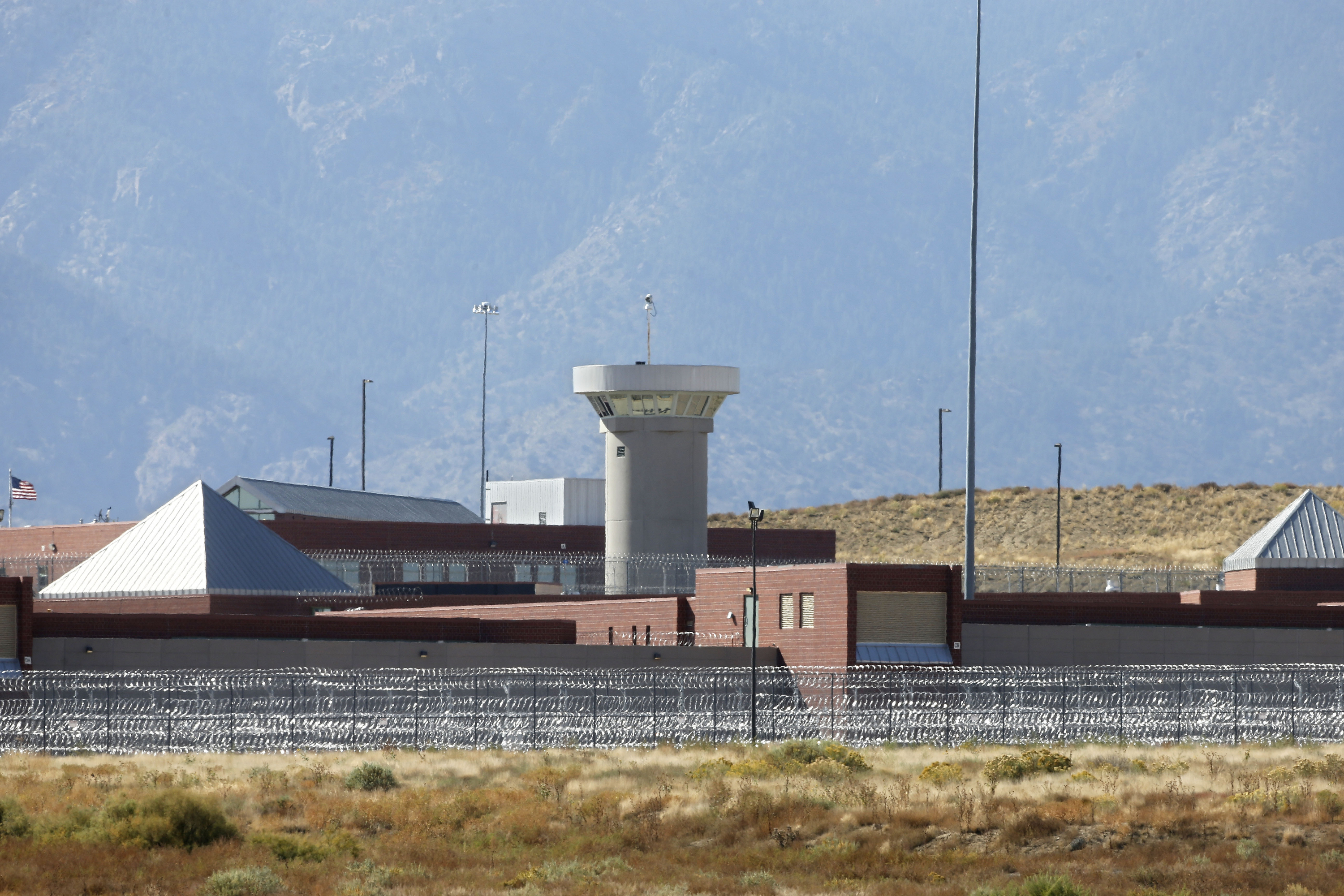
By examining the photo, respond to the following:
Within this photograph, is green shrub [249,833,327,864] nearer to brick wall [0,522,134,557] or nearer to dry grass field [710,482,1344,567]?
brick wall [0,522,134,557]

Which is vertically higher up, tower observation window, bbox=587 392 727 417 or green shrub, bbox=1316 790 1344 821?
tower observation window, bbox=587 392 727 417

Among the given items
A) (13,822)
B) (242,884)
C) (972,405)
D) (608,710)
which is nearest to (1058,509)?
(972,405)

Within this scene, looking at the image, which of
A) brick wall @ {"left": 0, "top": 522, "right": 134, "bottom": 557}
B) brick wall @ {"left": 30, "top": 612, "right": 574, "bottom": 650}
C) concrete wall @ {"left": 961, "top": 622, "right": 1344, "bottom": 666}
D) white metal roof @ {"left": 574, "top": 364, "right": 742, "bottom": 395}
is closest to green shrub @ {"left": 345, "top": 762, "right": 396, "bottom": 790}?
brick wall @ {"left": 30, "top": 612, "right": 574, "bottom": 650}

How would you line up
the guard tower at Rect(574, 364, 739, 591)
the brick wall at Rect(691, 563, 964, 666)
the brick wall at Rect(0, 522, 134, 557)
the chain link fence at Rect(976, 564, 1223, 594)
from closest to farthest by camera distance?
the brick wall at Rect(691, 563, 964, 666) < the guard tower at Rect(574, 364, 739, 591) < the chain link fence at Rect(976, 564, 1223, 594) < the brick wall at Rect(0, 522, 134, 557)

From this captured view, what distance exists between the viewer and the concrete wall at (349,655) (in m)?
49.2

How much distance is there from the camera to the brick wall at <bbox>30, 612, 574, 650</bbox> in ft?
162

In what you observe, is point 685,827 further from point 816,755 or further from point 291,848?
point 816,755

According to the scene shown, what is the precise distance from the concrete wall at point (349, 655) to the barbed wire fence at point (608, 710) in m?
3.13

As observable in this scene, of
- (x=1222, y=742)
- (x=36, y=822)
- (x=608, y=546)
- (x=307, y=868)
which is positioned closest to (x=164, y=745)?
(x=36, y=822)

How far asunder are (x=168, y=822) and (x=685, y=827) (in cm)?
846

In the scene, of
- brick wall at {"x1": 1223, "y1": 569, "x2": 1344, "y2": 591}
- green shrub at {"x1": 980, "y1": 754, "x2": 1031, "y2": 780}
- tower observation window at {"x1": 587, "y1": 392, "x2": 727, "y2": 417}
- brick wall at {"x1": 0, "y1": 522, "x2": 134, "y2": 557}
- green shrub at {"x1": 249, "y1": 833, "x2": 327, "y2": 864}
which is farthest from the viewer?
brick wall at {"x1": 0, "y1": 522, "x2": 134, "y2": 557}

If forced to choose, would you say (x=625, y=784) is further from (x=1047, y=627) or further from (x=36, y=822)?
(x=1047, y=627)

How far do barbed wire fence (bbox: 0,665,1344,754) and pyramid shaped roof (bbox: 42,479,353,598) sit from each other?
1502cm

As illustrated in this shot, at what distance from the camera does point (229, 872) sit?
27406 millimetres
